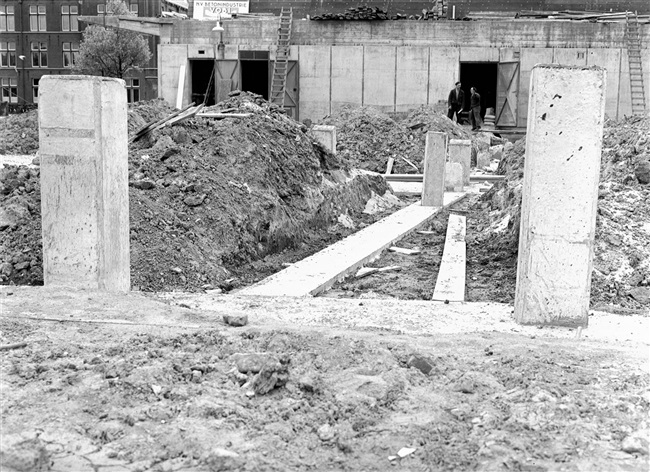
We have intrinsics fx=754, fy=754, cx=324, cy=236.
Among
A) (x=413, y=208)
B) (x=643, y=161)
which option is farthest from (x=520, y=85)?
(x=643, y=161)

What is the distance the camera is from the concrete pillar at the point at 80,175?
613cm

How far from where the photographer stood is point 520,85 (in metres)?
29.1

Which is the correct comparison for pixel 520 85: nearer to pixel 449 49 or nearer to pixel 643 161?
pixel 449 49

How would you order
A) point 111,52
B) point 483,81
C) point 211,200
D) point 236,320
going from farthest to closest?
point 111,52, point 483,81, point 211,200, point 236,320

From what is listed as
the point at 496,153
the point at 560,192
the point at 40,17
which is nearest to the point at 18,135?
the point at 496,153

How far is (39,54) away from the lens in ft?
199

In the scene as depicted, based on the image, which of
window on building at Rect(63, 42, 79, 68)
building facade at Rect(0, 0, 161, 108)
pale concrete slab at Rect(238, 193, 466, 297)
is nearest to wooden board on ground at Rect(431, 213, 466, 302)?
pale concrete slab at Rect(238, 193, 466, 297)

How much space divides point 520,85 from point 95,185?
2539cm

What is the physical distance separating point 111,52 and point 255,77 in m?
18.4

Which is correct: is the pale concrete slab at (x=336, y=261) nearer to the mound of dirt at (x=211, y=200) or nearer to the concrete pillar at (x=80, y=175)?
the mound of dirt at (x=211, y=200)

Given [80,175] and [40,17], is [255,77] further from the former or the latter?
[40,17]

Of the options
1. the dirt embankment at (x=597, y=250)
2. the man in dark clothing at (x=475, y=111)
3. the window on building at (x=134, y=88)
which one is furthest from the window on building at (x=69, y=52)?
the dirt embankment at (x=597, y=250)

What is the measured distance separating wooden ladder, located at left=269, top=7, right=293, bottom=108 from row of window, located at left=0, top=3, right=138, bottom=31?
1355 inches

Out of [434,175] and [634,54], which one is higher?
[634,54]
